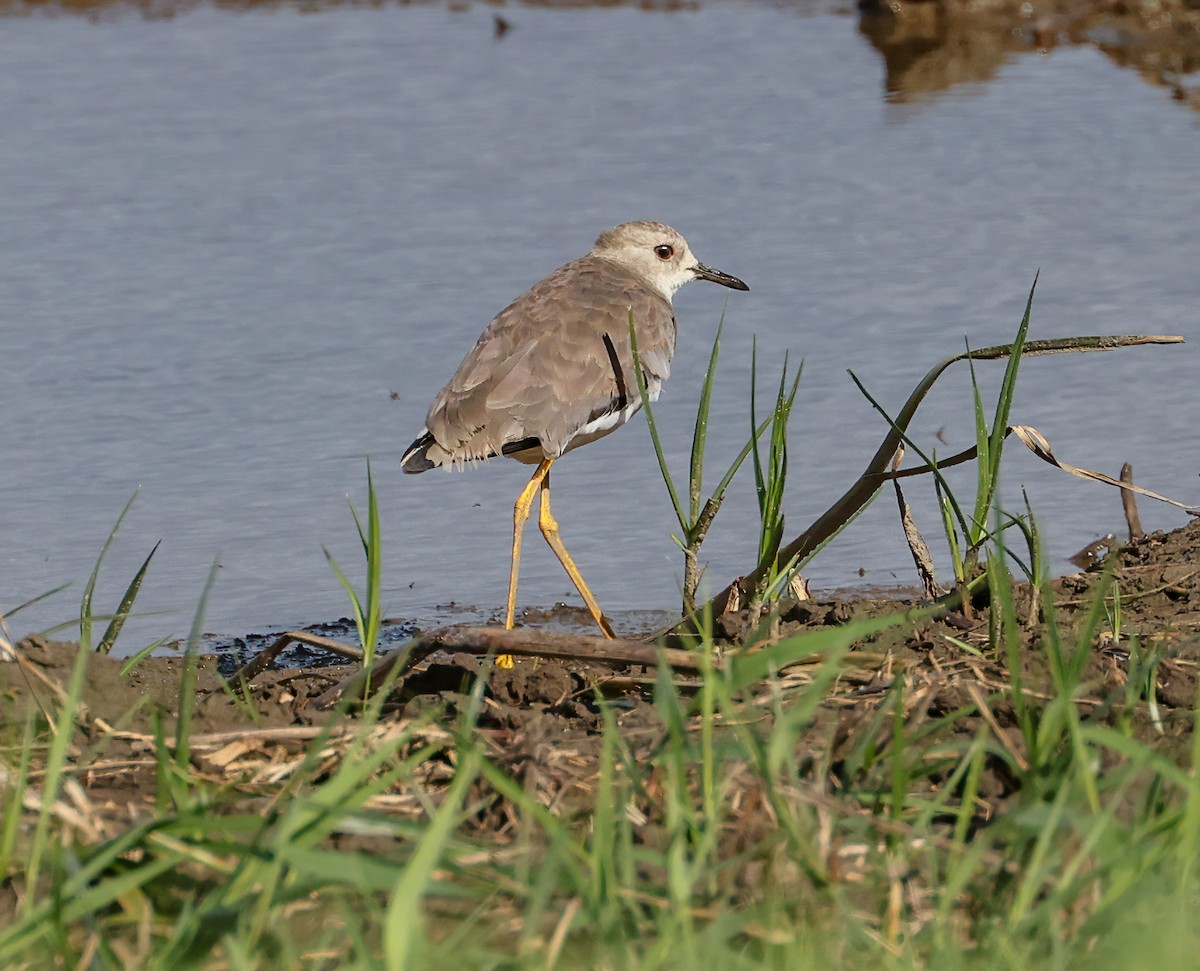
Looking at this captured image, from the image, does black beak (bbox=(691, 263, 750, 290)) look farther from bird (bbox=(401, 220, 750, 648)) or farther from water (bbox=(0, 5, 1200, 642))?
bird (bbox=(401, 220, 750, 648))

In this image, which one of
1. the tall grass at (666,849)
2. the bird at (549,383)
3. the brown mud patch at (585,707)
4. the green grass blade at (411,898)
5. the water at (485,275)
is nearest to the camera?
the green grass blade at (411,898)

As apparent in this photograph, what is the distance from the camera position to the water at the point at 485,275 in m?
6.99

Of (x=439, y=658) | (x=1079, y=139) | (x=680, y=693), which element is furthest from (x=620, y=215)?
(x=680, y=693)

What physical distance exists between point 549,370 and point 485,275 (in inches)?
138

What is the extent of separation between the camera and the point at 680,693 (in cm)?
424

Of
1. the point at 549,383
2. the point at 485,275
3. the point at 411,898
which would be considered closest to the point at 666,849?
the point at 411,898

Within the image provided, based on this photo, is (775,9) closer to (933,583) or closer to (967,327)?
(967,327)

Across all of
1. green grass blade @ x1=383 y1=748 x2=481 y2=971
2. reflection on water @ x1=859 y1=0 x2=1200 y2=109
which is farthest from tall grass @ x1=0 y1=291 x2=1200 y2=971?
reflection on water @ x1=859 y1=0 x2=1200 y2=109

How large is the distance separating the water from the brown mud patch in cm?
98

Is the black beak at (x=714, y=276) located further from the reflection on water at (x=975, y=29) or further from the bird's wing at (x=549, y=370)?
the reflection on water at (x=975, y=29)

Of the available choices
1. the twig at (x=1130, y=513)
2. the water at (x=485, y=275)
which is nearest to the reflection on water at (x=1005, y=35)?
the water at (x=485, y=275)

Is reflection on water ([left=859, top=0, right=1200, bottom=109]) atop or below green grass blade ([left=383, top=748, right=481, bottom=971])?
atop

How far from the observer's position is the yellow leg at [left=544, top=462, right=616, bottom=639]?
19.6 ft

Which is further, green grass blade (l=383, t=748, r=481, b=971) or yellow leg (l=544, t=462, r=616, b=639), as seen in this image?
yellow leg (l=544, t=462, r=616, b=639)
